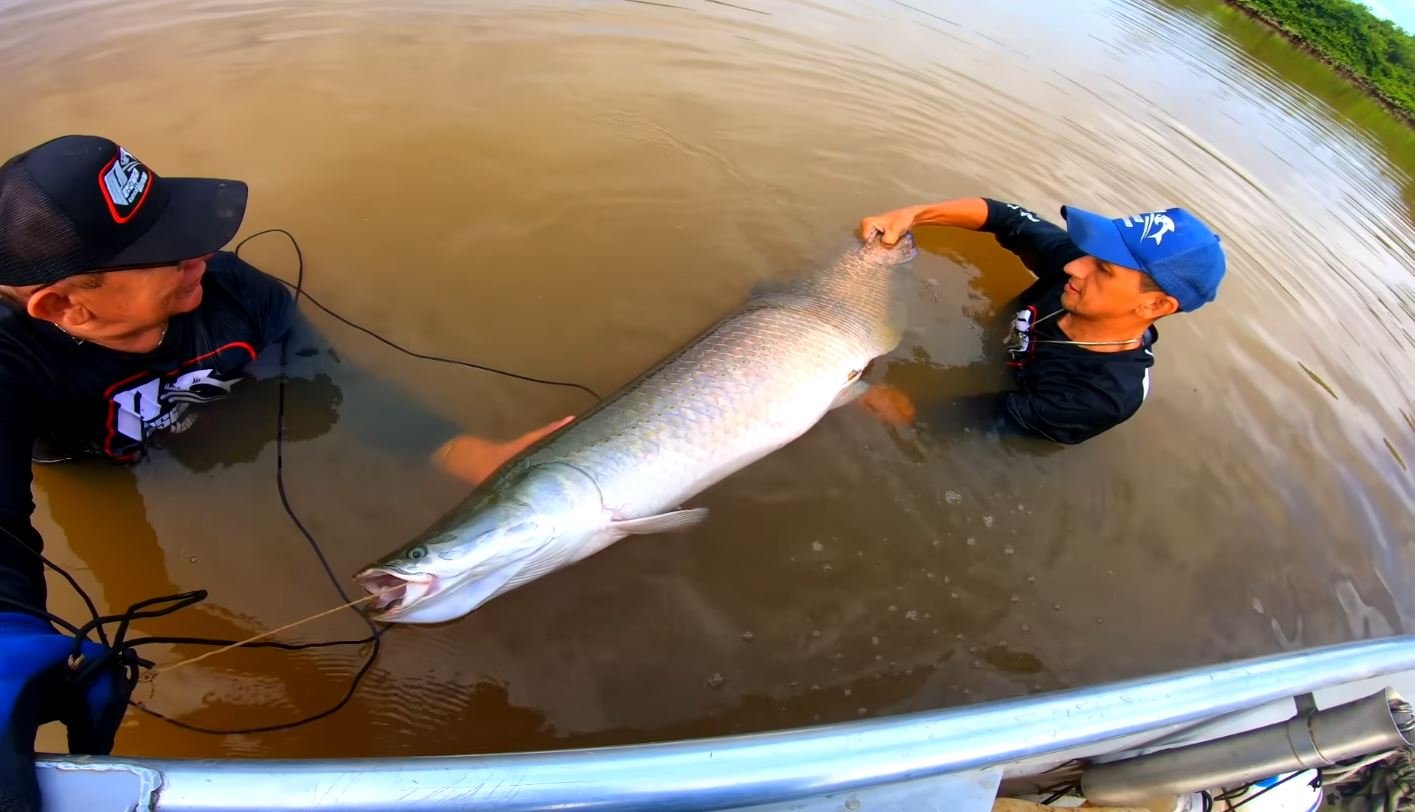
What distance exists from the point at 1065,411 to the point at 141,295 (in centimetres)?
359

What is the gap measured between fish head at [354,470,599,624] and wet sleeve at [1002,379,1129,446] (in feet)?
6.90

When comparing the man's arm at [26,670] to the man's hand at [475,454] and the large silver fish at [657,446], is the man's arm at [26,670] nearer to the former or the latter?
the large silver fish at [657,446]

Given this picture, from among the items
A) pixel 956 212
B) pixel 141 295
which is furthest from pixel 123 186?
pixel 956 212

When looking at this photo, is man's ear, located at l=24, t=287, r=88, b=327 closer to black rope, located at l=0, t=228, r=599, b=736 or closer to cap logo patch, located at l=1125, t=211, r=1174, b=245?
black rope, located at l=0, t=228, r=599, b=736

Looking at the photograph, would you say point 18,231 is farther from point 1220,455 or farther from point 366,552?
point 1220,455

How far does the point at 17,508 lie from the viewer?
2.02 m

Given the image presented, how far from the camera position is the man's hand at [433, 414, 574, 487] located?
119 inches

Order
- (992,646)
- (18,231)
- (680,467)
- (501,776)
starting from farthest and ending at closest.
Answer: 1. (992,646)
2. (680,467)
3. (18,231)
4. (501,776)

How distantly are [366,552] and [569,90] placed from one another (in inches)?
161

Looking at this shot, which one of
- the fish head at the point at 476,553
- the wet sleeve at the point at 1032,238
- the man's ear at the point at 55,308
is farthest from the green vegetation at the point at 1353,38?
the man's ear at the point at 55,308

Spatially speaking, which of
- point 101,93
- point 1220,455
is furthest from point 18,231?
point 1220,455

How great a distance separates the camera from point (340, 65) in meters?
5.50

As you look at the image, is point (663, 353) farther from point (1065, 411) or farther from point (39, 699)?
point (39, 699)

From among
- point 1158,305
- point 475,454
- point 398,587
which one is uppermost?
point 1158,305
